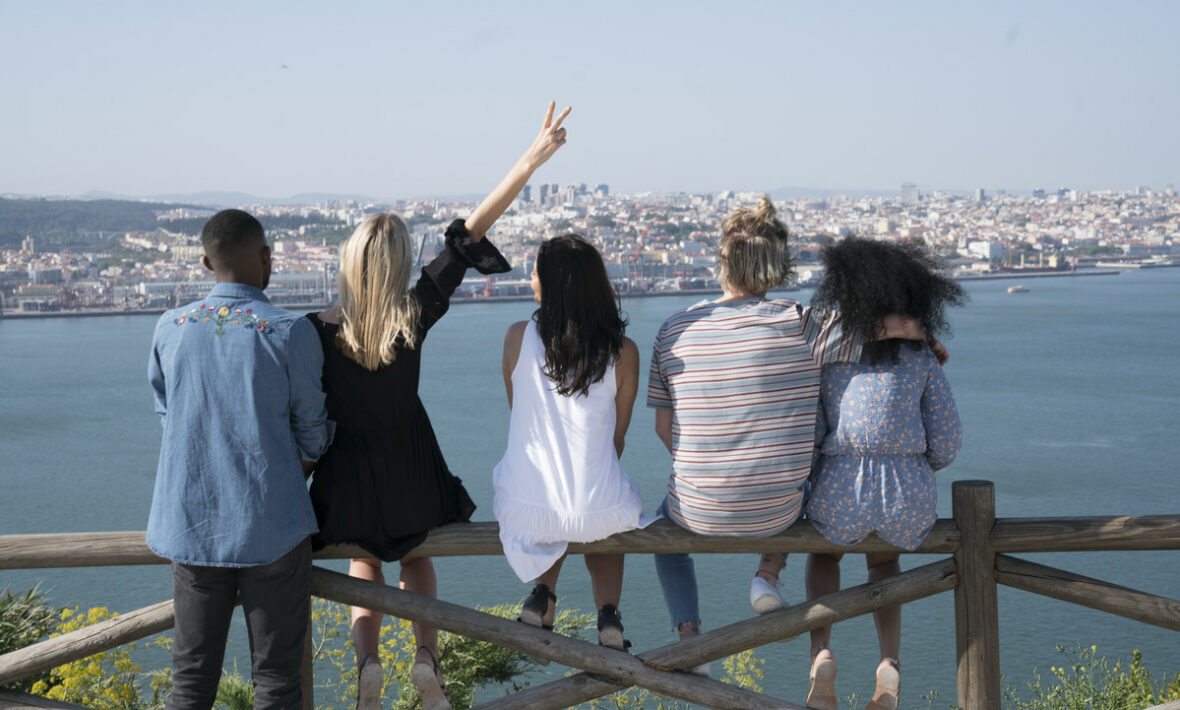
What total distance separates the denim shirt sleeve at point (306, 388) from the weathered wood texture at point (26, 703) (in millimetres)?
658

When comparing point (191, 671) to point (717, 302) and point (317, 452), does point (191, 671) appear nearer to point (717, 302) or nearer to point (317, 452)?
point (317, 452)

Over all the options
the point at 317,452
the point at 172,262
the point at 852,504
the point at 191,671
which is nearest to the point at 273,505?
the point at 317,452

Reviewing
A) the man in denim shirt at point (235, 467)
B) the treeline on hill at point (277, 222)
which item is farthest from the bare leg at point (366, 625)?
the treeline on hill at point (277, 222)

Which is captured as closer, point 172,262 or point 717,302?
point 717,302

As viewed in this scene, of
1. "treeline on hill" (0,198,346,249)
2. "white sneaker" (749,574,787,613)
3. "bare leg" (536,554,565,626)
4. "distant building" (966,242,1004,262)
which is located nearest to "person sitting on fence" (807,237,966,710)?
"white sneaker" (749,574,787,613)

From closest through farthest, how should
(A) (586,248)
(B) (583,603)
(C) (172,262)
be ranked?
(A) (586,248), (B) (583,603), (C) (172,262)

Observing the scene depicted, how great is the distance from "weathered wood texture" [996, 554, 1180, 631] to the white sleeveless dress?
25.7 inches

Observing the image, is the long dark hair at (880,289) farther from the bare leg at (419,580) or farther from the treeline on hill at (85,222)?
the treeline on hill at (85,222)

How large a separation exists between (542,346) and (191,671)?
2.34 feet

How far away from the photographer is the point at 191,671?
5.32 feet

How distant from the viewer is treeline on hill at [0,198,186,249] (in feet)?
234

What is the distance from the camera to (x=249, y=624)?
63.6 inches

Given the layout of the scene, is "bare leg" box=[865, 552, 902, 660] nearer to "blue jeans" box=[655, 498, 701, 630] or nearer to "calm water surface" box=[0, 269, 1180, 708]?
"blue jeans" box=[655, 498, 701, 630]

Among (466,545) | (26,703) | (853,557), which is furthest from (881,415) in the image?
(853,557)
